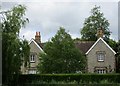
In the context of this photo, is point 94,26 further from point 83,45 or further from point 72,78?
point 72,78

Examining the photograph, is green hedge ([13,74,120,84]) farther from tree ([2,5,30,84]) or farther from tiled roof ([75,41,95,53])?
tiled roof ([75,41,95,53])

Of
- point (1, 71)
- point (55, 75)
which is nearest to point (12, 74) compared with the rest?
point (1, 71)

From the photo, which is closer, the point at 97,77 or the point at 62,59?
the point at 97,77

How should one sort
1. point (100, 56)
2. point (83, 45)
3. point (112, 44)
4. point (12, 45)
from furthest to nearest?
1. point (112, 44)
2. point (83, 45)
3. point (100, 56)
4. point (12, 45)

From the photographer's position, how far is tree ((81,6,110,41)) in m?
78.0

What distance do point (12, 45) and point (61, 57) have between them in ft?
42.5

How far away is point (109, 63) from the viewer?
5903cm

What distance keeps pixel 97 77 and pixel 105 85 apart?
3.81 m

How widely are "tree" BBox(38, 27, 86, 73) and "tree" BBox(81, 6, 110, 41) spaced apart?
3114cm

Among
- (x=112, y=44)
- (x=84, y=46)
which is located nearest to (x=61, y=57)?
(x=84, y=46)

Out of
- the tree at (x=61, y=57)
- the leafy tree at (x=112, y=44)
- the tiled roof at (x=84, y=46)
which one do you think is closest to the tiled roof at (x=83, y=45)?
the tiled roof at (x=84, y=46)

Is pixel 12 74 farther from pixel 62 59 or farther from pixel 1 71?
pixel 62 59

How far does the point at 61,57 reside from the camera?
4619cm

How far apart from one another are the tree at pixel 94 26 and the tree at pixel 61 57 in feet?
102
